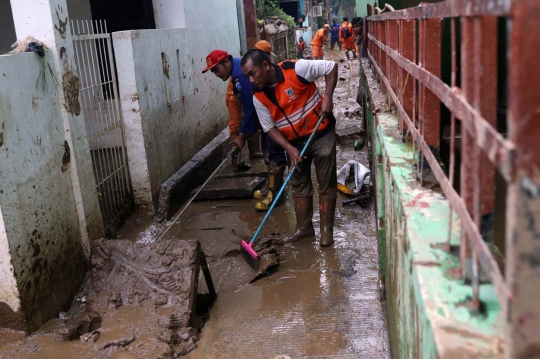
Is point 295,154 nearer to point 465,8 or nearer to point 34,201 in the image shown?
point 34,201

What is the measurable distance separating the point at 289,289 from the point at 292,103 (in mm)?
1682

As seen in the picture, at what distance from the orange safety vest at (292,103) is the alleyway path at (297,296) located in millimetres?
1150

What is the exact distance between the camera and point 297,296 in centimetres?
421

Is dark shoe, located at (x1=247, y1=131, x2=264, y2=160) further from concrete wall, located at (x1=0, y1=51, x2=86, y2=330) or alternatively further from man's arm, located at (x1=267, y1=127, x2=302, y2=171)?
concrete wall, located at (x1=0, y1=51, x2=86, y2=330)

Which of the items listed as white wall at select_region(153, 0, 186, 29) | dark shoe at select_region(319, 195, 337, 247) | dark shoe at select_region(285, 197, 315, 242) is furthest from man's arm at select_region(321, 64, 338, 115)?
white wall at select_region(153, 0, 186, 29)

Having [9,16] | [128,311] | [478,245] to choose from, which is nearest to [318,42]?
[9,16]

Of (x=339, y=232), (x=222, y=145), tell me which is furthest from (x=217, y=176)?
(x=339, y=232)

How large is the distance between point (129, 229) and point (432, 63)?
4.75 metres

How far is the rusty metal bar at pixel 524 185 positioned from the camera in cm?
85

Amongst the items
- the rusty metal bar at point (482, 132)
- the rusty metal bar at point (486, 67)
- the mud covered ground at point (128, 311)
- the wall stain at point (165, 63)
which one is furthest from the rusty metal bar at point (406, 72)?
the wall stain at point (165, 63)

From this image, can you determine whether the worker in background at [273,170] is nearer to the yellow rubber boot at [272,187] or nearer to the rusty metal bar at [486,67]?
the yellow rubber boot at [272,187]

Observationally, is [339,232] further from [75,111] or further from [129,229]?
[75,111]

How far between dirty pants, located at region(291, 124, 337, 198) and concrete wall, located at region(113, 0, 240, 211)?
2101mm

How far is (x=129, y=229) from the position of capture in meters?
6.07
